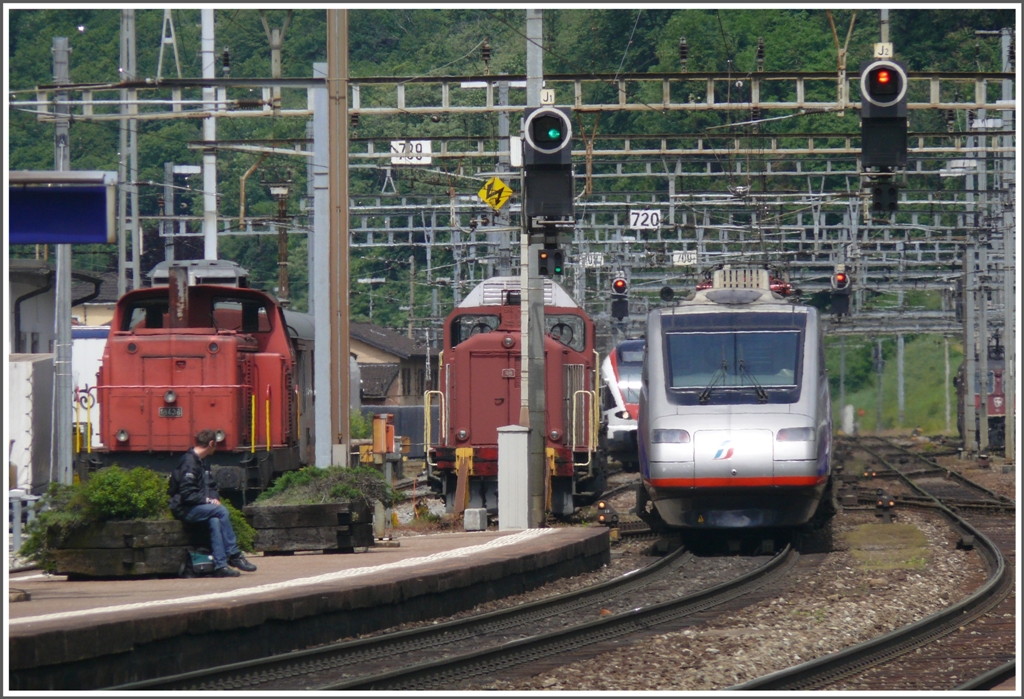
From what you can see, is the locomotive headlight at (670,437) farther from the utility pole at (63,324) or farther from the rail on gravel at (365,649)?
the utility pole at (63,324)

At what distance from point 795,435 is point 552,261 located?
3628 mm

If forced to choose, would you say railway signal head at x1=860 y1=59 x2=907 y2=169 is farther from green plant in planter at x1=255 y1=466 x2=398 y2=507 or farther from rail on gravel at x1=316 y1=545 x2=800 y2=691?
green plant in planter at x1=255 y1=466 x2=398 y2=507

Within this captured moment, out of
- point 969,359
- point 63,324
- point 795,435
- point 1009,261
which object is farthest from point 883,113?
point 969,359

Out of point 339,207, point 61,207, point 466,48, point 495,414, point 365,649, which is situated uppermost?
point 466,48

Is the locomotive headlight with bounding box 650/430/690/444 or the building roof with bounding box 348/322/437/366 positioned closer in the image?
the locomotive headlight with bounding box 650/430/690/444

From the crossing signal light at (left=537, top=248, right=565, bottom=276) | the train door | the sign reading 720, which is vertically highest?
the sign reading 720

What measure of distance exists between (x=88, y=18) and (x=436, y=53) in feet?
49.0

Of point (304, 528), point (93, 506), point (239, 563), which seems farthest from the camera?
point (304, 528)

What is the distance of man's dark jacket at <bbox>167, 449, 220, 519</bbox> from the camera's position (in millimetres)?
13625

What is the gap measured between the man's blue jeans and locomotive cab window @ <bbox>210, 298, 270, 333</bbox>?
7.81 metres

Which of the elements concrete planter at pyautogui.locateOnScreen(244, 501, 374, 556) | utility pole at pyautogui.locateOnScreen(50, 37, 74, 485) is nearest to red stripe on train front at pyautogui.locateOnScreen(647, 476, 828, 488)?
concrete planter at pyautogui.locateOnScreen(244, 501, 374, 556)

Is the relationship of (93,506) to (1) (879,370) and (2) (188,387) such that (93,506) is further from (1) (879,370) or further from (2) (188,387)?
(1) (879,370)

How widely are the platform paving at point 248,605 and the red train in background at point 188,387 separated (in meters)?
4.10

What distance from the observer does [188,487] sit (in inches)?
536
